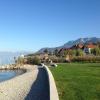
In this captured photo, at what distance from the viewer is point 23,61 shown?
136m

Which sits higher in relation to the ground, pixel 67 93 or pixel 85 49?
pixel 85 49

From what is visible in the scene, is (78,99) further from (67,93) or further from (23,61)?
(23,61)

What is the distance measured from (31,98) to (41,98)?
34.2 inches

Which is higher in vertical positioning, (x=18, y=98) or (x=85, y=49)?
(x=85, y=49)

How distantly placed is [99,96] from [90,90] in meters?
2.30

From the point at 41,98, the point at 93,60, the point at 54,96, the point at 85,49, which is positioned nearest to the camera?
the point at 54,96

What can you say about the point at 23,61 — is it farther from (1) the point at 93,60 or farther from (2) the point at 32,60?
(1) the point at 93,60

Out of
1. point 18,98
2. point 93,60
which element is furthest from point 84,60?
point 18,98

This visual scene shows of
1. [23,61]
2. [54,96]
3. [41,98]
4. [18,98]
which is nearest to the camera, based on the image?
[54,96]

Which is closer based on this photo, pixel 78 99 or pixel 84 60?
pixel 78 99

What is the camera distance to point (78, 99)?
15.9 metres

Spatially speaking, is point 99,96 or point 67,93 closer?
point 99,96

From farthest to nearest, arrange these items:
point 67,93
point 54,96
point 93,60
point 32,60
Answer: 1. point 32,60
2. point 93,60
3. point 67,93
4. point 54,96

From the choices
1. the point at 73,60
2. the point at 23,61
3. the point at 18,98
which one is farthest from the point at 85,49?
the point at 18,98
